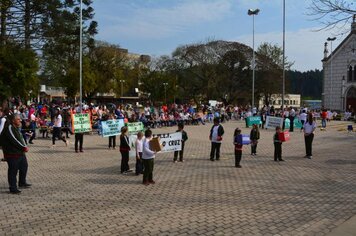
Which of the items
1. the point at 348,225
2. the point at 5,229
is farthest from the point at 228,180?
the point at 5,229

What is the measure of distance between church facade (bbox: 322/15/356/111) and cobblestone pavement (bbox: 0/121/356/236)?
45.9 metres

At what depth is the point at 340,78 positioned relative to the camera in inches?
2328

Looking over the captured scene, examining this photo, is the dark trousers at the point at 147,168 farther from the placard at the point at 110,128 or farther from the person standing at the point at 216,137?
the placard at the point at 110,128

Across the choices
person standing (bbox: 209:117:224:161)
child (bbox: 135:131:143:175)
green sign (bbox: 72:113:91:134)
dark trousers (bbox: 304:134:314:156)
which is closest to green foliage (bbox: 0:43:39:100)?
green sign (bbox: 72:113:91:134)

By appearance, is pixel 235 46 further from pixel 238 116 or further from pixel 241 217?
pixel 241 217

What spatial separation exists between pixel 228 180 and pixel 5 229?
6556mm

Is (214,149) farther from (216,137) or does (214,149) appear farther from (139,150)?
(139,150)

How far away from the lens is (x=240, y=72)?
65375mm

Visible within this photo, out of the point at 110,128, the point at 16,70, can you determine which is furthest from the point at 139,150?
the point at 16,70

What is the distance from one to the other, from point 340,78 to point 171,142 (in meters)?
50.8

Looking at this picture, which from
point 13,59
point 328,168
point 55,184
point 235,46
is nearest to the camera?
point 55,184

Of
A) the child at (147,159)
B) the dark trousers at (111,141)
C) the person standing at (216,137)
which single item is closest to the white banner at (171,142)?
the person standing at (216,137)

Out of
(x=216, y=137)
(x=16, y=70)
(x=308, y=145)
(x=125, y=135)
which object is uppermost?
(x=16, y=70)

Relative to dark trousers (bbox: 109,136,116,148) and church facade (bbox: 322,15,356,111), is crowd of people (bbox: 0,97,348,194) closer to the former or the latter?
dark trousers (bbox: 109,136,116,148)
